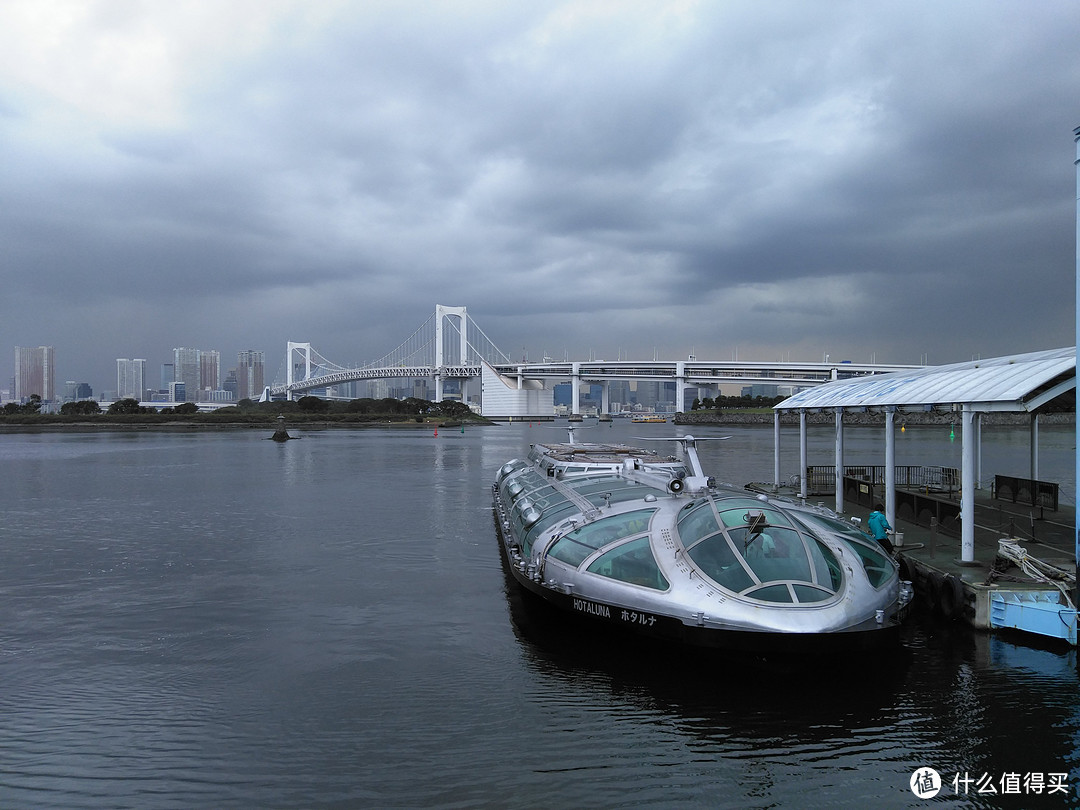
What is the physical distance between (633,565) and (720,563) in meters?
1.25

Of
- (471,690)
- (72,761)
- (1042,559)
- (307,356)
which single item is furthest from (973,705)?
(307,356)

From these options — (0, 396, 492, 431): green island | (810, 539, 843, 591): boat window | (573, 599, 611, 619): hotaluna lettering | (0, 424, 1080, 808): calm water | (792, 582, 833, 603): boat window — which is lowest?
(0, 424, 1080, 808): calm water

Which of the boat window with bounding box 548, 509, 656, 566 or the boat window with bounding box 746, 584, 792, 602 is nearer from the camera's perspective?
the boat window with bounding box 746, 584, 792, 602

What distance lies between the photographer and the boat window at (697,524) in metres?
9.78

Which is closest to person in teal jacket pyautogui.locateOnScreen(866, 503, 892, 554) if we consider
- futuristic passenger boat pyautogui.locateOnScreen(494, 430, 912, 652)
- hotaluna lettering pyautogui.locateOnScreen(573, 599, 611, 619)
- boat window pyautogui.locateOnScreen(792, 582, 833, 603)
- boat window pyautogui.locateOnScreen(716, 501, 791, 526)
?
futuristic passenger boat pyautogui.locateOnScreen(494, 430, 912, 652)

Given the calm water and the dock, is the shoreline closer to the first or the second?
the calm water

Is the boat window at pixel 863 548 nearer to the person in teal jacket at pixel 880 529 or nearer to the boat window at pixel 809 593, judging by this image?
the boat window at pixel 809 593

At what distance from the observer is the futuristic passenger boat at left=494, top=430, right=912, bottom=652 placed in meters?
8.63

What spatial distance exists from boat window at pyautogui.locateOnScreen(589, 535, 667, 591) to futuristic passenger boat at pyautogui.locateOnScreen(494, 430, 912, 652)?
2cm

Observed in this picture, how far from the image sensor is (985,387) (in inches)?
464

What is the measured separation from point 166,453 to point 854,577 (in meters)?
58.6

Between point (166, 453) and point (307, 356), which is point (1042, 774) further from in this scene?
point (307, 356)

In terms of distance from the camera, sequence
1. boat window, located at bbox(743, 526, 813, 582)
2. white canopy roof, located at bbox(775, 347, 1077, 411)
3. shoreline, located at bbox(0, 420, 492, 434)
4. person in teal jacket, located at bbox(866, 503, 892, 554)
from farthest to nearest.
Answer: shoreline, located at bbox(0, 420, 492, 434) → person in teal jacket, located at bbox(866, 503, 892, 554) → white canopy roof, located at bbox(775, 347, 1077, 411) → boat window, located at bbox(743, 526, 813, 582)

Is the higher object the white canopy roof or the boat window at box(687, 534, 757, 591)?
the white canopy roof
